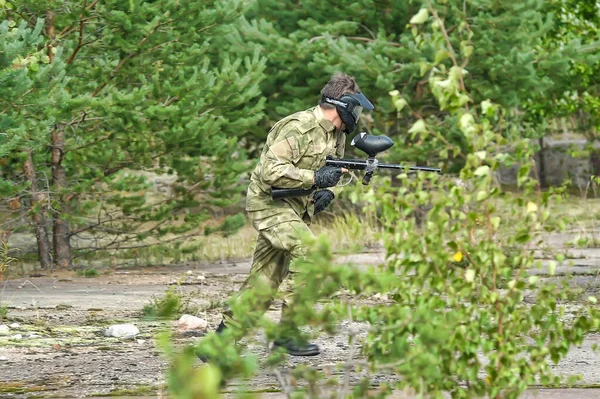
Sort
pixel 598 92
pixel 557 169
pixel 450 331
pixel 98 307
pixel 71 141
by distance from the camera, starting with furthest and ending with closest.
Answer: pixel 557 169 → pixel 598 92 → pixel 71 141 → pixel 98 307 → pixel 450 331

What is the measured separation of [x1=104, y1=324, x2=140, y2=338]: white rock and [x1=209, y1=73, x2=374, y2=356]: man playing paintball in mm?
1087

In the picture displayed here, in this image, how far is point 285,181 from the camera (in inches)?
288

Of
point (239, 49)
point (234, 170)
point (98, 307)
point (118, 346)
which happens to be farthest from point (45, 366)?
point (239, 49)

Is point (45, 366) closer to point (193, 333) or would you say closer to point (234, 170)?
point (193, 333)

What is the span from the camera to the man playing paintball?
288 inches

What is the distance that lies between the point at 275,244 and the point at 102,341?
160 cm

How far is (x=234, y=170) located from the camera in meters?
14.3

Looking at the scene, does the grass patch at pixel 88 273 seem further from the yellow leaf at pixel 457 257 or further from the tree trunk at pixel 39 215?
the yellow leaf at pixel 457 257

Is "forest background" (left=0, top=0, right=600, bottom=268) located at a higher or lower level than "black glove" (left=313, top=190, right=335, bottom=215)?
higher

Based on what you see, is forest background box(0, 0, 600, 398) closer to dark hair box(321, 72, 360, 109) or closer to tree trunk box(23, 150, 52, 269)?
tree trunk box(23, 150, 52, 269)

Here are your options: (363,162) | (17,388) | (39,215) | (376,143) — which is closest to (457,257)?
(376,143)

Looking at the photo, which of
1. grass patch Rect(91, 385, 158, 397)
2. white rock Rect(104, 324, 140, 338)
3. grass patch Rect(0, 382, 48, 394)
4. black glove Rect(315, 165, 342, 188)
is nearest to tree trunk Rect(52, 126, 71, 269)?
white rock Rect(104, 324, 140, 338)

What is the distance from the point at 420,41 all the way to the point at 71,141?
30.6 ft

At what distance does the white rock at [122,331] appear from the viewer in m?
8.30
